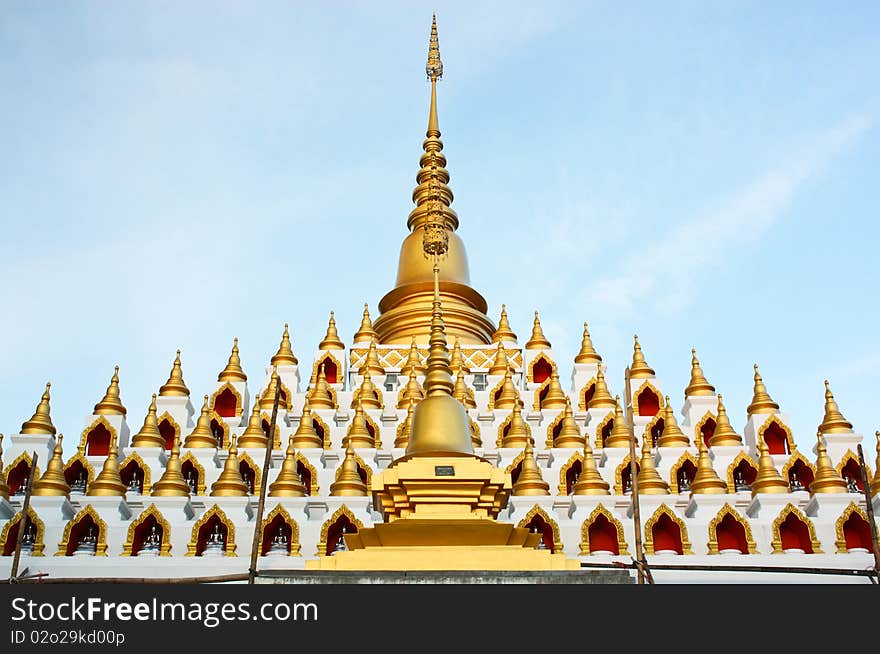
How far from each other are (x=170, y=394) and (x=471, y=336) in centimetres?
701

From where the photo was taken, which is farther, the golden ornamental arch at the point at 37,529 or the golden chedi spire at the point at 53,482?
the golden chedi spire at the point at 53,482

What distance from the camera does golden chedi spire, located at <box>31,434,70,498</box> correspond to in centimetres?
1623

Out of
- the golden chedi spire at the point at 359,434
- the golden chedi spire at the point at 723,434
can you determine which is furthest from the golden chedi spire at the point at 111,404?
the golden chedi spire at the point at 723,434

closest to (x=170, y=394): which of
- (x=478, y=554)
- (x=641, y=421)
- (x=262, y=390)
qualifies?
(x=262, y=390)

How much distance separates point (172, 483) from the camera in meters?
16.5

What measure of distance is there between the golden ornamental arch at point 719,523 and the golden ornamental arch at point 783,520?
0.31 m

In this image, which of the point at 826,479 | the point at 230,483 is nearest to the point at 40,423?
the point at 230,483

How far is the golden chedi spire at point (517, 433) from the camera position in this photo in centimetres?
1825

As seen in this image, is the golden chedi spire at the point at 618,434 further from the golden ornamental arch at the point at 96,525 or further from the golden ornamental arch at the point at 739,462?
the golden ornamental arch at the point at 96,525

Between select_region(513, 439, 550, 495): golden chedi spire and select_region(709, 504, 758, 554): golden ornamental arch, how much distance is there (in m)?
2.58

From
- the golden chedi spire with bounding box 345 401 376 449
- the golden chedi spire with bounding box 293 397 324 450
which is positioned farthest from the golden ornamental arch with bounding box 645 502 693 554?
the golden chedi spire with bounding box 293 397 324 450

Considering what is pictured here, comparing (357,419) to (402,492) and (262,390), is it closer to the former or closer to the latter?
(262,390)

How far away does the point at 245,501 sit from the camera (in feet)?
53.7

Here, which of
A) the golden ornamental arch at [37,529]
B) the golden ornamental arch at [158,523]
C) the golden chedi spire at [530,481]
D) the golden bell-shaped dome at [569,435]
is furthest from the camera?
the golden bell-shaped dome at [569,435]
